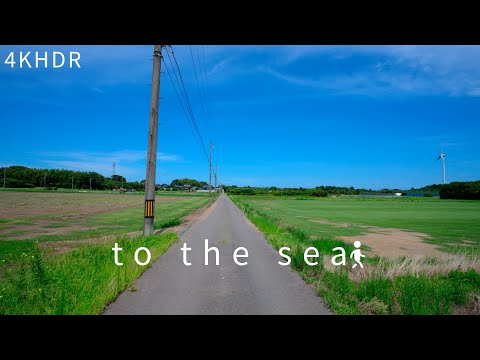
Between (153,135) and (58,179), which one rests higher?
(58,179)

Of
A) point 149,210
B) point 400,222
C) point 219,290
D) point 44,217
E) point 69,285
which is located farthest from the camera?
point 400,222

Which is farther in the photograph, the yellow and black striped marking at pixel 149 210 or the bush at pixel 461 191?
the bush at pixel 461 191

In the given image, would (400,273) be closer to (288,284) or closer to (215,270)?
(288,284)

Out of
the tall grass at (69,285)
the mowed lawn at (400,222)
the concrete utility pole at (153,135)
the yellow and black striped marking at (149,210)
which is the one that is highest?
the concrete utility pole at (153,135)

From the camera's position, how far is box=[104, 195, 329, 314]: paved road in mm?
4449

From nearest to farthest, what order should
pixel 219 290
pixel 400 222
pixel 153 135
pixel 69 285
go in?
1. pixel 69 285
2. pixel 219 290
3. pixel 153 135
4. pixel 400 222

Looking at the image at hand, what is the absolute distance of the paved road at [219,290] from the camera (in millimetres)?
4449

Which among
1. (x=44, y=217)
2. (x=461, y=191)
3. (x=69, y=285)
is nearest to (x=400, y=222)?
(x=69, y=285)

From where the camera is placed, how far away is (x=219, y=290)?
541 centimetres

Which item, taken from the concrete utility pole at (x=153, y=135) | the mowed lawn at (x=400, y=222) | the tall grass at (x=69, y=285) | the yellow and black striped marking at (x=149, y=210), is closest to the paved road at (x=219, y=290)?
the tall grass at (x=69, y=285)

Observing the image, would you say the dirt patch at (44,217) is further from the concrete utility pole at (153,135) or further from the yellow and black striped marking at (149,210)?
the concrete utility pole at (153,135)

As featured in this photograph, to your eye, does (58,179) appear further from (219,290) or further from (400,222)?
(219,290)

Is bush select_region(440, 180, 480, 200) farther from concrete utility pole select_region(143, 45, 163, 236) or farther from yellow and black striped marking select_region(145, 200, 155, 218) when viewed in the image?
yellow and black striped marking select_region(145, 200, 155, 218)

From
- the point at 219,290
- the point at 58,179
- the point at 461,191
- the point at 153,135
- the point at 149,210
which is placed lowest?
the point at 219,290
